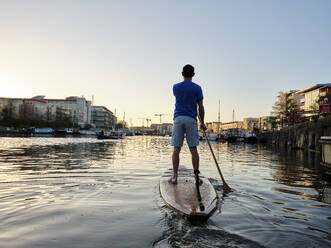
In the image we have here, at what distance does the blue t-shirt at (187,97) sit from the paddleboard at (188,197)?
4.62 ft

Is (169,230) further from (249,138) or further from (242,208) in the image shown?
(249,138)

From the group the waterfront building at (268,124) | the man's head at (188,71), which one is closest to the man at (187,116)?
the man's head at (188,71)

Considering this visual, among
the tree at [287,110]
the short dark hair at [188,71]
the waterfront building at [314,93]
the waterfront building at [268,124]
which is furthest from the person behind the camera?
the waterfront building at [268,124]

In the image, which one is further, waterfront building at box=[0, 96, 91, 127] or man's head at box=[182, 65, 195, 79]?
waterfront building at box=[0, 96, 91, 127]

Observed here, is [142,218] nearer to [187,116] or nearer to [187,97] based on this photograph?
[187,116]

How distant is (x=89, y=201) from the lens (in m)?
4.54

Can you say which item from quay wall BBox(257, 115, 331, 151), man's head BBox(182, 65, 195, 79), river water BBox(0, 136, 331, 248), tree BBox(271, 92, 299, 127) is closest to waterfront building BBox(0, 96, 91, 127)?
tree BBox(271, 92, 299, 127)

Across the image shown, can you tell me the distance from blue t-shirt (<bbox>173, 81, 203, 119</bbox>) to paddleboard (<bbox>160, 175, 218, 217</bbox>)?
1.41 meters

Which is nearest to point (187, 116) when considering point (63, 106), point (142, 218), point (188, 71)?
point (188, 71)

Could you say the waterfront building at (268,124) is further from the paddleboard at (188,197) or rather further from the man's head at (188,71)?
the paddleboard at (188,197)

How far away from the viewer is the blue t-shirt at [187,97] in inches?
197

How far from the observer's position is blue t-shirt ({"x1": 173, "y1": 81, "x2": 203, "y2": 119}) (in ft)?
16.4

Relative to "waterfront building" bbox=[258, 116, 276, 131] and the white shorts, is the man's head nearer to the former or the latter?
the white shorts

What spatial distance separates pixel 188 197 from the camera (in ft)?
13.5
